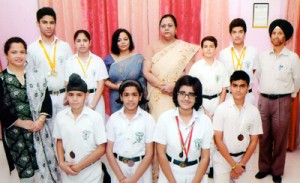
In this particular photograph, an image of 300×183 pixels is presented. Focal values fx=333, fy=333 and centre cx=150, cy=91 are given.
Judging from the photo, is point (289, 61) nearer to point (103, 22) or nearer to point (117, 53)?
point (117, 53)

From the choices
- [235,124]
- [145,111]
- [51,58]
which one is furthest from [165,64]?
[51,58]

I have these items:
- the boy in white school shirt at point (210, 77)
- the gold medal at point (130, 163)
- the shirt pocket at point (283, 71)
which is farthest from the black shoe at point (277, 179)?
the gold medal at point (130, 163)

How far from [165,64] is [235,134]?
96cm

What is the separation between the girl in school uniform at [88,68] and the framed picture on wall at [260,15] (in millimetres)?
2168

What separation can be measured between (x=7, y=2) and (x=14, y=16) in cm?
21

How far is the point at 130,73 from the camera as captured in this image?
314 cm

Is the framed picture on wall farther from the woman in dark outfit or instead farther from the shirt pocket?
the woman in dark outfit

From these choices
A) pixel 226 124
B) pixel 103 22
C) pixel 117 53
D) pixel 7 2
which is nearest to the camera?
pixel 226 124

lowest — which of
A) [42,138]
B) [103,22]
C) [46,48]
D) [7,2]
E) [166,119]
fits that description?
[42,138]

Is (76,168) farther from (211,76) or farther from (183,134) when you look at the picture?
(211,76)

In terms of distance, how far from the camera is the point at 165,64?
3051mm

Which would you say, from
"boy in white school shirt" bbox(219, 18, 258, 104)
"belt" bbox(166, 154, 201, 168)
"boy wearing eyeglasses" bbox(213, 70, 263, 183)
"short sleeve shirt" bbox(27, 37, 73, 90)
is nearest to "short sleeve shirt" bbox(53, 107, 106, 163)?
"belt" bbox(166, 154, 201, 168)

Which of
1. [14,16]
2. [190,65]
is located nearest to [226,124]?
[190,65]

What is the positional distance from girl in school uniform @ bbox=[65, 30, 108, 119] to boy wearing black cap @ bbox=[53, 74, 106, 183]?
68cm
